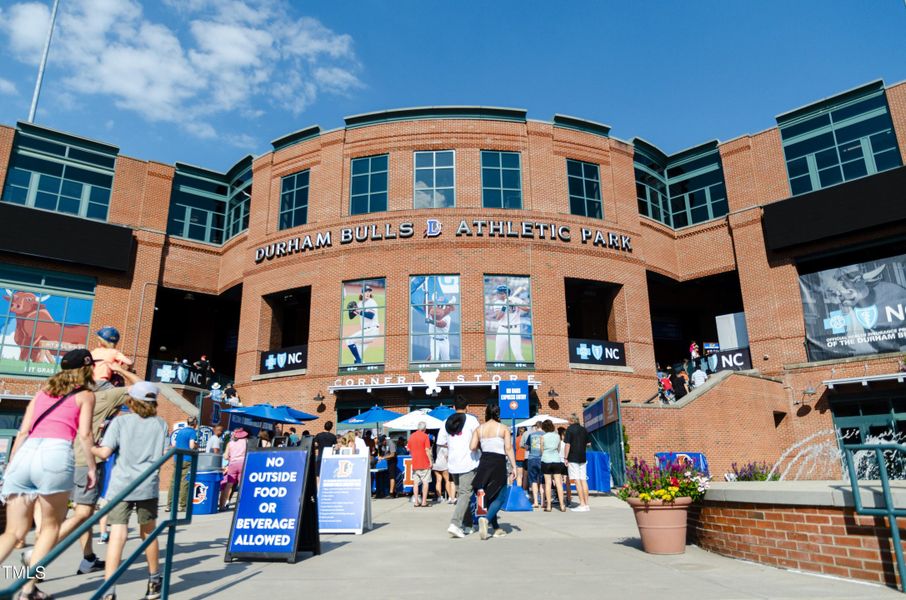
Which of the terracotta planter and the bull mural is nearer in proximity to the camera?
the terracotta planter

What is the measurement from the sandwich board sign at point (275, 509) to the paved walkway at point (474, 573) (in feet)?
0.56

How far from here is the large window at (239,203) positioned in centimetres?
2764

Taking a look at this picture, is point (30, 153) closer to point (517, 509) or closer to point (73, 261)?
point (73, 261)

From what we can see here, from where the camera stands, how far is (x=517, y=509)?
11688mm

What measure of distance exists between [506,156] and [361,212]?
20.7ft

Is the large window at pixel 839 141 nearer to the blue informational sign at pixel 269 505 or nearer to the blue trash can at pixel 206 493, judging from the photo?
the blue trash can at pixel 206 493

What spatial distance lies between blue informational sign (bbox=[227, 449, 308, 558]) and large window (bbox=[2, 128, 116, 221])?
23191mm

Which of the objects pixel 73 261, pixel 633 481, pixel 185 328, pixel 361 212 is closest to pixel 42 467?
pixel 633 481

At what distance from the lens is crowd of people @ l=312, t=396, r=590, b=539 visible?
316 inches

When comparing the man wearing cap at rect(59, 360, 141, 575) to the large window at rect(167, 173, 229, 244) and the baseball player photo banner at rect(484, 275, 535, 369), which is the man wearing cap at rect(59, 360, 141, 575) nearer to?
the baseball player photo banner at rect(484, 275, 535, 369)

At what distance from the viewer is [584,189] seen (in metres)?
24.8

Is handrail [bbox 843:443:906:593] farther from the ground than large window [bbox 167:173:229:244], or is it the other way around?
large window [bbox 167:173:229:244]

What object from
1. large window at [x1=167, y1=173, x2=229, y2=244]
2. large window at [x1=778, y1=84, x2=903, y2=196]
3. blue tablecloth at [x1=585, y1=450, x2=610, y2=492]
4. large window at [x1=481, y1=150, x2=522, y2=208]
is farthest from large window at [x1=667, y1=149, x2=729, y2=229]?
large window at [x1=167, y1=173, x2=229, y2=244]

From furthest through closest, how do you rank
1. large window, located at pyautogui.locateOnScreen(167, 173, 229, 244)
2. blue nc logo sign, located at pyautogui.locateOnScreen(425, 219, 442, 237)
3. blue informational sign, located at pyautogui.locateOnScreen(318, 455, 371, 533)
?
large window, located at pyautogui.locateOnScreen(167, 173, 229, 244) < blue nc logo sign, located at pyautogui.locateOnScreen(425, 219, 442, 237) < blue informational sign, located at pyautogui.locateOnScreen(318, 455, 371, 533)
